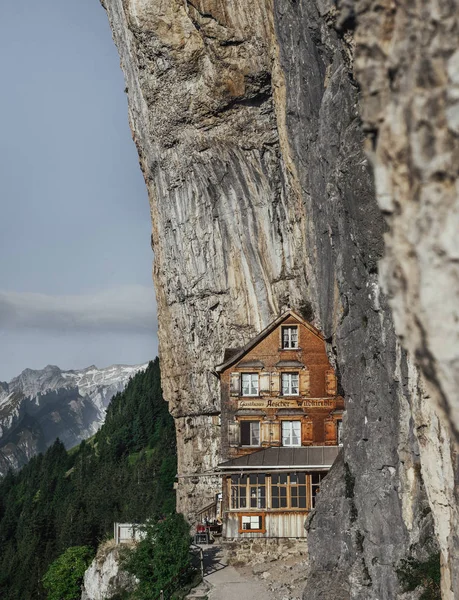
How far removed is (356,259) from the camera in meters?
24.0

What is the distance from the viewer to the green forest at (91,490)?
248 feet

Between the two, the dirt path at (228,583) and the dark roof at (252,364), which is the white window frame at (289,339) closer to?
the dark roof at (252,364)

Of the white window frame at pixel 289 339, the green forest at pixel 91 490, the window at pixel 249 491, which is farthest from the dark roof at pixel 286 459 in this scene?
the green forest at pixel 91 490

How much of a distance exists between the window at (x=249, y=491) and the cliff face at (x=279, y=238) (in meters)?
7.41

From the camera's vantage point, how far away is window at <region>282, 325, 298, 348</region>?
3791cm

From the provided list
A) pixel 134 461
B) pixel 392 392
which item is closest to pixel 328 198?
pixel 392 392

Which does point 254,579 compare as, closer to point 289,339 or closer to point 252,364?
point 252,364

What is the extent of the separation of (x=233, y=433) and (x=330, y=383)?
17.9 ft

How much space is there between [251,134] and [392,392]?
25891mm

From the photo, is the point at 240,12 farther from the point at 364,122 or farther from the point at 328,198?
the point at 364,122

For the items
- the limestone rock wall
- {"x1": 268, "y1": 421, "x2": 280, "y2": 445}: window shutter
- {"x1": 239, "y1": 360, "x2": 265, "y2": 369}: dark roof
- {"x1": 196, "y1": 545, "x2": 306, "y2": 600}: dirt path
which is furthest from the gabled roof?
the limestone rock wall

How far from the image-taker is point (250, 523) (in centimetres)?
3350

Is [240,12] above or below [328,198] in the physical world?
above

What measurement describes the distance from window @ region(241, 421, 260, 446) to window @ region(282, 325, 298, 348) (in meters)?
4.21
